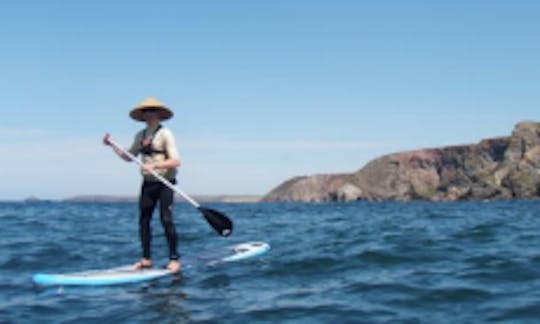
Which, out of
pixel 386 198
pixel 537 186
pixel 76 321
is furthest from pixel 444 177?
pixel 76 321

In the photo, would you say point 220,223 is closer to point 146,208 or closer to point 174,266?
point 174,266

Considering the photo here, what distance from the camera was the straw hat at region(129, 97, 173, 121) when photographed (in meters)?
9.59

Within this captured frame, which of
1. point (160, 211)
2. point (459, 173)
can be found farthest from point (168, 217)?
point (459, 173)

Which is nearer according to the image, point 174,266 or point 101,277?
point 101,277

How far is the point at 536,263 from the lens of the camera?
920 centimetres

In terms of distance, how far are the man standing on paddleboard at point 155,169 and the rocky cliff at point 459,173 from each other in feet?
426

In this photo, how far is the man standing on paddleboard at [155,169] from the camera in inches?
379

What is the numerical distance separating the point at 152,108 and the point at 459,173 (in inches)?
6787

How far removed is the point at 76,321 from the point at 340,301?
3001 mm

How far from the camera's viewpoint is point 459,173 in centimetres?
17212

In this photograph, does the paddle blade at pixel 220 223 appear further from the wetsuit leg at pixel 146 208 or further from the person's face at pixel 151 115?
the person's face at pixel 151 115

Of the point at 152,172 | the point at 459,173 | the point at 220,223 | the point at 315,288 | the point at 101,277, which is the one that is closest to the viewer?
the point at 315,288

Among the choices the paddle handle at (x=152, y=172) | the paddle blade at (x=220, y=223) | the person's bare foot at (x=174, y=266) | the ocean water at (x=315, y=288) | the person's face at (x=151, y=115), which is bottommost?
the ocean water at (x=315, y=288)

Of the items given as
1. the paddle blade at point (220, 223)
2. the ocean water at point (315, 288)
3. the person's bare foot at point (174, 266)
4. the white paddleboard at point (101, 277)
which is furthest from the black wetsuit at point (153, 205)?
the paddle blade at point (220, 223)
